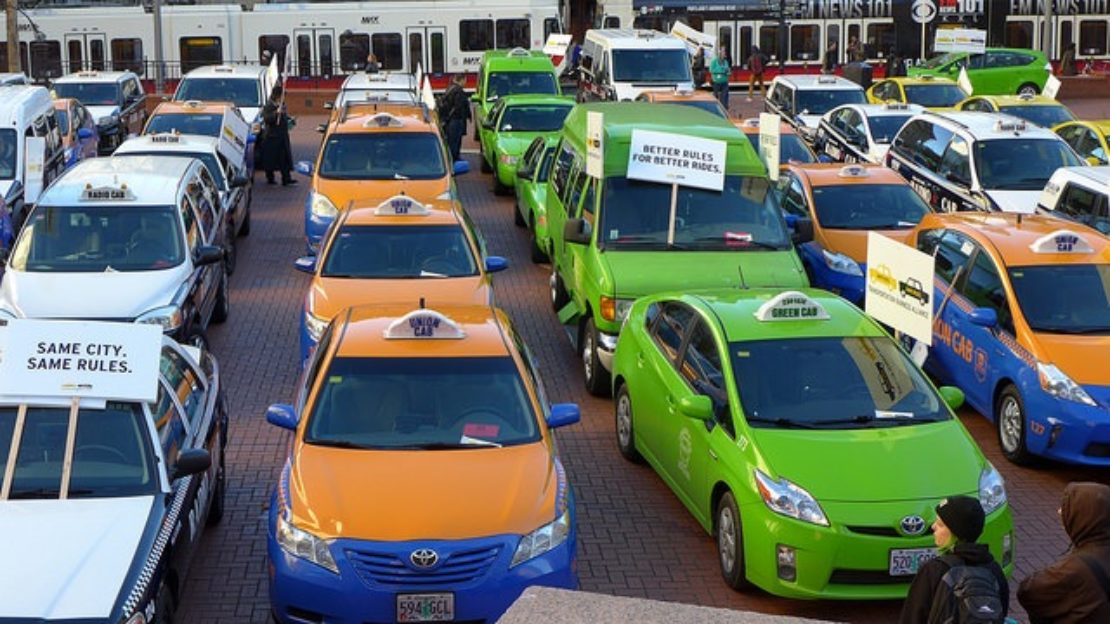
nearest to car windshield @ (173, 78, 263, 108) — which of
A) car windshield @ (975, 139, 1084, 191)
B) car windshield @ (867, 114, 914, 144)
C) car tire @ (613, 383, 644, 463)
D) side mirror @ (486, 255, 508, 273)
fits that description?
car windshield @ (867, 114, 914, 144)

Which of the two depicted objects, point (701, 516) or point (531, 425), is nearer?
point (531, 425)

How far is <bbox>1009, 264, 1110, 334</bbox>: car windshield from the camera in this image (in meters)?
13.3

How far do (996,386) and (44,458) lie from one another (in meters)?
7.59

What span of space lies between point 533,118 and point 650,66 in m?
8.74

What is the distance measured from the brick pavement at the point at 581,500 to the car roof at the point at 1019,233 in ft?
4.93

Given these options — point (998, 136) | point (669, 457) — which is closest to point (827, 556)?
point (669, 457)

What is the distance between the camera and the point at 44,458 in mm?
9477

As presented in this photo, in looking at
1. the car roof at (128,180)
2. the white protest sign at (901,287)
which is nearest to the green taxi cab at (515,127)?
the car roof at (128,180)

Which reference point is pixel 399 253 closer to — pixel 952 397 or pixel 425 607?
pixel 952 397

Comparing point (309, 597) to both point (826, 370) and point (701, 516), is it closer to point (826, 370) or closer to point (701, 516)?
point (701, 516)

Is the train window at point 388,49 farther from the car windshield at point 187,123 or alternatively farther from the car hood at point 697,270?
the car hood at point 697,270

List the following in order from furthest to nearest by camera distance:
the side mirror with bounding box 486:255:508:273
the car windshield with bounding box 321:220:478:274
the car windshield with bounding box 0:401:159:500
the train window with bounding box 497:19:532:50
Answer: the train window with bounding box 497:19:532:50, the side mirror with bounding box 486:255:508:273, the car windshield with bounding box 321:220:478:274, the car windshield with bounding box 0:401:159:500

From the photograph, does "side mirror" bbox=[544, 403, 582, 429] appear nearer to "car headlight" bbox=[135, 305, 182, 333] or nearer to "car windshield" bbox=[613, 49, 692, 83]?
"car headlight" bbox=[135, 305, 182, 333]

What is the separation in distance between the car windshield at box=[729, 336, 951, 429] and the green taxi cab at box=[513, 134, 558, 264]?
7988 mm
